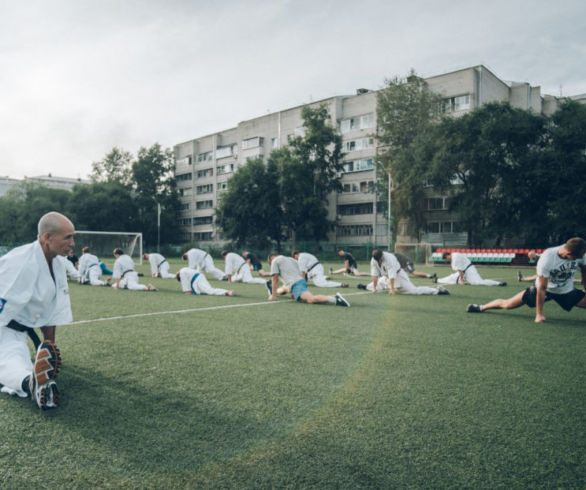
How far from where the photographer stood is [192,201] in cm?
7269

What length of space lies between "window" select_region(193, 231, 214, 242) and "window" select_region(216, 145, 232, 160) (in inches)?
465

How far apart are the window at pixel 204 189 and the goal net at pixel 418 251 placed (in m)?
42.6

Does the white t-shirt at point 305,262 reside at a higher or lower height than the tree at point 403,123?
lower

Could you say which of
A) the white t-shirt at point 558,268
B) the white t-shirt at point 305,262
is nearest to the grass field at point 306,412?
the white t-shirt at point 558,268

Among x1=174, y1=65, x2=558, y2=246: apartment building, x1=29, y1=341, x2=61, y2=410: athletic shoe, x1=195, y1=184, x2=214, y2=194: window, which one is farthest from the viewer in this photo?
x1=195, y1=184, x2=214, y2=194: window

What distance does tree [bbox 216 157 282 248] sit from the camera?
5191cm

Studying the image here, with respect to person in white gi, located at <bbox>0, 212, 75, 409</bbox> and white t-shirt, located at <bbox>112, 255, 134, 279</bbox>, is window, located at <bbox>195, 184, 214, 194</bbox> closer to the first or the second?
white t-shirt, located at <bbox>112, 255, 134, 279</bbox>

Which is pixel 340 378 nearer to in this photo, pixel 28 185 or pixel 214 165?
pixel 214 165

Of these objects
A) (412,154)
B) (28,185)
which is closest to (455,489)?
(412,154)

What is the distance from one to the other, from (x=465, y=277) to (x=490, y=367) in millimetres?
11773

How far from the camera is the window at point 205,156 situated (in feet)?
232

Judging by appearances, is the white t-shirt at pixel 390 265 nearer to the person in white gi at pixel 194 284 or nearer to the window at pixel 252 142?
the person in white gi at pixel 194 284

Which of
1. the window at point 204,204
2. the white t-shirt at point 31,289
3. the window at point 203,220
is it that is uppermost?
the window at point 204,204

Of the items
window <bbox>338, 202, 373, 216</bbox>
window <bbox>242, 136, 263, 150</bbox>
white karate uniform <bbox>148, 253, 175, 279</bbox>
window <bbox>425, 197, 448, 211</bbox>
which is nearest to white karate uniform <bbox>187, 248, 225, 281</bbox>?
white karate uniform <bbox>148, 253, 175, 279</bbox>
